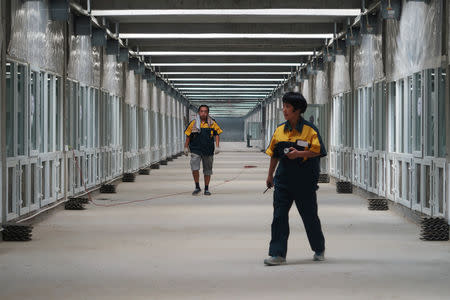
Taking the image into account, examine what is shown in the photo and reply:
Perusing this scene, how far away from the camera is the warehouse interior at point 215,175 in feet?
24.3

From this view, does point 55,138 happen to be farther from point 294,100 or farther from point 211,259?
point 294,100

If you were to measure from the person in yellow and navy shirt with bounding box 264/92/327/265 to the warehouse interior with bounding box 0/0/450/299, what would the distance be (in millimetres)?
324

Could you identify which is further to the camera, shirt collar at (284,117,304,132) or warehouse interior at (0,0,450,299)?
shirt collar at (284,117,304,132)

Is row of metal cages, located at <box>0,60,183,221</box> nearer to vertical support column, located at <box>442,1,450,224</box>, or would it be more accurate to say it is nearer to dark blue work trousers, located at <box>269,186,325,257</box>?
dark blue work trousers, located at <box>269,186,325,257</box>

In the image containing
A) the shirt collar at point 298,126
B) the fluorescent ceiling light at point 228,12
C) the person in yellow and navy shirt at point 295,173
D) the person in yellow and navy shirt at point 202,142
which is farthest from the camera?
the person in yellow and navy shirt at point 202,142

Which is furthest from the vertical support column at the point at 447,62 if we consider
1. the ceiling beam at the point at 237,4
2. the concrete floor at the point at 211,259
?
the ceiling beam at the point at 237,4

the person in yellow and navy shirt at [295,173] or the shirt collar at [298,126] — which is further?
the shirt collar at [298,126]

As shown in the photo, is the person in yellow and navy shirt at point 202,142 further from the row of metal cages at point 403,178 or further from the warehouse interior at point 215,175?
the row of metal cages at point 403,178

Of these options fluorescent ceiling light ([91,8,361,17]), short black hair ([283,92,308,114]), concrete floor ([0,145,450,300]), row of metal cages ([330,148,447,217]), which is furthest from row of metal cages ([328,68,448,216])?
short black hair ([283,92,308,114])

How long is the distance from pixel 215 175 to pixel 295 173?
17.6 meters

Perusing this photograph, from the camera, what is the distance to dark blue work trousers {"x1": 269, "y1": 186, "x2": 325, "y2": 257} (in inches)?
314

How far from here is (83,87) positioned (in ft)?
55.7

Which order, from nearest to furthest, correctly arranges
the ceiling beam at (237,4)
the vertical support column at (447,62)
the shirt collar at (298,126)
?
the shirt collar at (298,126), the vertical support column at (447,62), the ceiling beam at (237,4)

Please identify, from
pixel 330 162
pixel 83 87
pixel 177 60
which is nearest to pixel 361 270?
pixel 83 87
